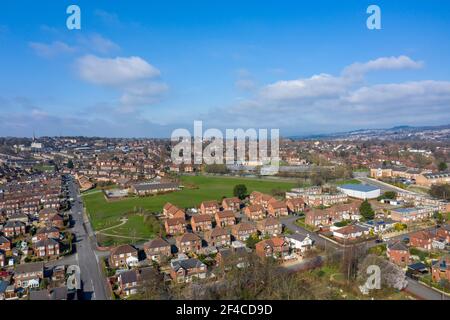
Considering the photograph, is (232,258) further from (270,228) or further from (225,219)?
(225,219)

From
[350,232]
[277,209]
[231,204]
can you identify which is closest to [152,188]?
[231,204]

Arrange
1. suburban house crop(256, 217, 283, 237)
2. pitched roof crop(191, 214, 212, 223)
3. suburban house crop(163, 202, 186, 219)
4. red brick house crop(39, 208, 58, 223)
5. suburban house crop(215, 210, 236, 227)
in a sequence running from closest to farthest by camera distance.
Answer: suburban house crop(256, 217, 283, 237) → pitched roof crop(191, 214, 212, 223) → suburban house crop(215, 210, 236, 227) → suburban house crop(163, 202, 186, 219) → red brick house crop(39, 208, 58, 223)

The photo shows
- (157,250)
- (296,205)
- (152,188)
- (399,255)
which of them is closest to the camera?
(399,255)

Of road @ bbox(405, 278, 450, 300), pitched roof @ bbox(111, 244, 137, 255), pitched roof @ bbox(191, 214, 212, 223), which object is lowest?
road @ bbox(405, 278, 450, 300)

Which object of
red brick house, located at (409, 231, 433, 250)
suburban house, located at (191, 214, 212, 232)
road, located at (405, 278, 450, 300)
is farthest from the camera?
suburban house, located at (191, 214, 212, 232)

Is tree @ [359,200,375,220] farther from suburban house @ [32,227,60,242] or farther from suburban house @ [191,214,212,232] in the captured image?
suburban house @ [32,227,60,242]

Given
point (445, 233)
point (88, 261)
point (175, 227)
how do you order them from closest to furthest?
point (88, 261) < point (445, 233) < point (175, 227)

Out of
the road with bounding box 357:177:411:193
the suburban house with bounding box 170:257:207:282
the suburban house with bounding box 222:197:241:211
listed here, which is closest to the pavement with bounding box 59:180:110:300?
the suburban house with bounding box 170:257:207:282
